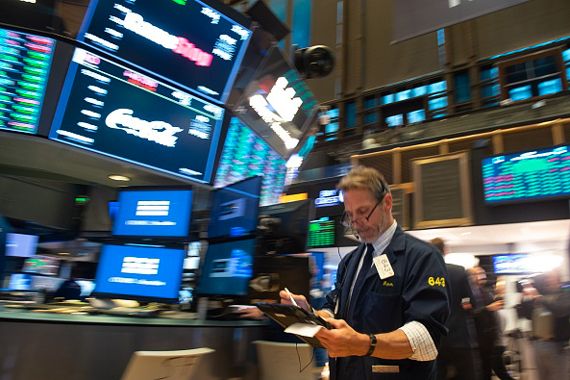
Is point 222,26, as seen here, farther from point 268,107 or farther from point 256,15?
point 268,107

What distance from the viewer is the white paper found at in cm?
124

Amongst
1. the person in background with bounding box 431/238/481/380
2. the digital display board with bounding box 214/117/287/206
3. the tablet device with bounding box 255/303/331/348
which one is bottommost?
the person in background with bounding box 431/238/481/380

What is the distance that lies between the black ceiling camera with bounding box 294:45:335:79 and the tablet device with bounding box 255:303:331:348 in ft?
12.7

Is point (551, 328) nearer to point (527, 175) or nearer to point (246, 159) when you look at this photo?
point (527, 175)

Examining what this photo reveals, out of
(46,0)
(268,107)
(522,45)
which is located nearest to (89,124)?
(46,0)

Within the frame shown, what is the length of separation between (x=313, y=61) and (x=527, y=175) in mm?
3270

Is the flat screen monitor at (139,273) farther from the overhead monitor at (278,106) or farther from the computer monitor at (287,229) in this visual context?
the overhead monitor at (278,106)

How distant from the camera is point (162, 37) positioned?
9.89ft

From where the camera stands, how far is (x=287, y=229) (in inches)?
129

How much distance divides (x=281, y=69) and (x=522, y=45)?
8.61m

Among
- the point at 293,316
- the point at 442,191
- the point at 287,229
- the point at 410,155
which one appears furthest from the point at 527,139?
the point at 293,316

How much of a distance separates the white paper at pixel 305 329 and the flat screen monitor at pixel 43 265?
509 centimetres

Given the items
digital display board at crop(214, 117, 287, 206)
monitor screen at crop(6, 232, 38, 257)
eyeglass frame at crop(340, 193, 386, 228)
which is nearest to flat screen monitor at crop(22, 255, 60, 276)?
monitor screen at crop(6, 232, 38, 257)

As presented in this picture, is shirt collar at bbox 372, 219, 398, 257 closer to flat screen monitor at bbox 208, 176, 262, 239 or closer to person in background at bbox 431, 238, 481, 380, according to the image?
flat screen monitor at bbox 208, 176, 262, 239
